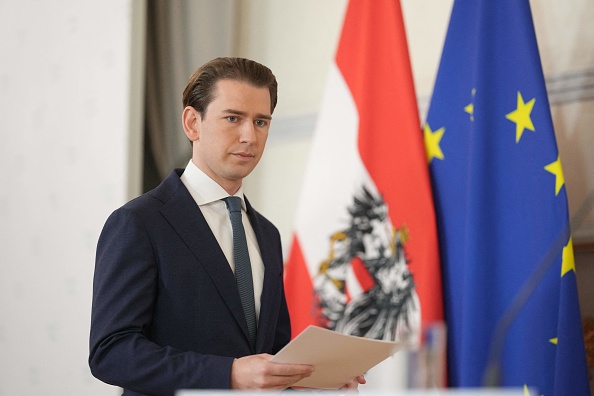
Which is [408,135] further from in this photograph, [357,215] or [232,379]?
[232,379]

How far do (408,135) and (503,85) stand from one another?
40 cm

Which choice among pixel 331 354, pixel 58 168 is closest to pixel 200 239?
pixel 331 354

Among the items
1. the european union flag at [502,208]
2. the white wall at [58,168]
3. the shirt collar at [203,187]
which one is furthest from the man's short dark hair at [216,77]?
the white wall at [58,168]

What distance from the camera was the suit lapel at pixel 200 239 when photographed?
2064 mm

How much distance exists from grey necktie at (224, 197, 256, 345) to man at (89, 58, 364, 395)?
0.01 meters

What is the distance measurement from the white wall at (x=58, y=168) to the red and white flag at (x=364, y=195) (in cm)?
118

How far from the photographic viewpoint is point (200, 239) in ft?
6.88

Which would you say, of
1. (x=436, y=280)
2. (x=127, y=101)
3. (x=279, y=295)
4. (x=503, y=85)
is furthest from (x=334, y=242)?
(x=127, y=101)

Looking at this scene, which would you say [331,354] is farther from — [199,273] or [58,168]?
[58,168]

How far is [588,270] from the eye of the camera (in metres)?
3.20

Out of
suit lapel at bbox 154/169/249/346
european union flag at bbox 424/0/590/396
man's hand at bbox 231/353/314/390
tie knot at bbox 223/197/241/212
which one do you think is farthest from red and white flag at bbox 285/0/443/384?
man's hand at bbox 231/353/314/390

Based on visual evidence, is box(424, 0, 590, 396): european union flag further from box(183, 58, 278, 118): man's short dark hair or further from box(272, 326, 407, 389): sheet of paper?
box(183, 58, 278, 118): man's short dark hair

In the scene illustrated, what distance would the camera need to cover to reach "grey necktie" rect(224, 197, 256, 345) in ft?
6.97

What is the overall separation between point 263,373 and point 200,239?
446mm
